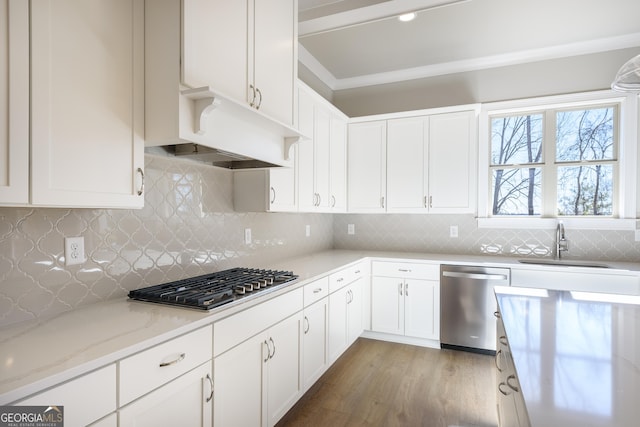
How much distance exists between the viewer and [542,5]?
2.68 metres

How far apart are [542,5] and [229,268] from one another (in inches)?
124

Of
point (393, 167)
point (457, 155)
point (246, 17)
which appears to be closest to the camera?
point (246, 17)

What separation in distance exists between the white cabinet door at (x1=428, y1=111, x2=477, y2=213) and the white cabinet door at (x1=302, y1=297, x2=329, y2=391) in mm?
1765

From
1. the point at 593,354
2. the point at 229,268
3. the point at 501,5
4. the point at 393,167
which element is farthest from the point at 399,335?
the point at 501,5

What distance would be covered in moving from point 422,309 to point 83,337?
2953mm

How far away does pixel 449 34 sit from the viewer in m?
3.15

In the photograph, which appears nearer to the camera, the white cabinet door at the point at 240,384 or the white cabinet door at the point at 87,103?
the white cabinet door at the point at 87,103

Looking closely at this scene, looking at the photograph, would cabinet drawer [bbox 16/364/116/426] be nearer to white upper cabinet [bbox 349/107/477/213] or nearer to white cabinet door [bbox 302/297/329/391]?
white cabinet door [bbox 302/297/329/391]

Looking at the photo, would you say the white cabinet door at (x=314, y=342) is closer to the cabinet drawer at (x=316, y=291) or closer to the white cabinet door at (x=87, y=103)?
the cabinet drawer at (x=316, y=291)

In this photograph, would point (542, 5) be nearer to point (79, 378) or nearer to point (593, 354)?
point (593, 354)

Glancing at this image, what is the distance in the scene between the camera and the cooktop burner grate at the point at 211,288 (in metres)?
1.61

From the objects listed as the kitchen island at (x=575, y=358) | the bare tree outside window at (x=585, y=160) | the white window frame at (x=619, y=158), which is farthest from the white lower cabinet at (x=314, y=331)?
the bare tree outside window at (x=585, y=160)

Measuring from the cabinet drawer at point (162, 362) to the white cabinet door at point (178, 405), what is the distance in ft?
0.09

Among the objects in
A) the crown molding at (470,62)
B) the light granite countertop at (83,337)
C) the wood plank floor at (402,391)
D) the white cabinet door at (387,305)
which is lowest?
the wood plank floor at (402,391)
